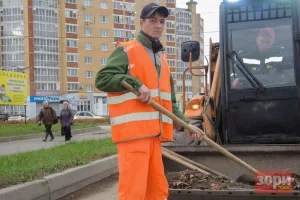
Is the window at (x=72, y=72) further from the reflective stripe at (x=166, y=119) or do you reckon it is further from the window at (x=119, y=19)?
the reflective stripe at (x=166, y=119)

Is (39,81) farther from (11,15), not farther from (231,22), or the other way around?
(231,22)

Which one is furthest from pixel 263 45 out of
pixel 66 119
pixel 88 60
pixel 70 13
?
pixel 70 13

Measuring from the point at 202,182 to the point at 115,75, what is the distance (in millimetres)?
1532

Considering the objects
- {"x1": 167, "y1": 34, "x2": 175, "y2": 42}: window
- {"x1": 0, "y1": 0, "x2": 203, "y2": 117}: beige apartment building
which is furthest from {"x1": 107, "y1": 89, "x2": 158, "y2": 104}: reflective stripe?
{"x1": 167, "y1": 34, "x2": 175, "y2": 42}: window

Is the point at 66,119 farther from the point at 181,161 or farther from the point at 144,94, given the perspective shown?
the point at 144,94

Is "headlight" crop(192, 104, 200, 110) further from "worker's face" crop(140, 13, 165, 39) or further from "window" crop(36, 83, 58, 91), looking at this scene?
"window" crop(36, 83, 58, 91)

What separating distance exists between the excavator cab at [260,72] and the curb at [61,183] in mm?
2299

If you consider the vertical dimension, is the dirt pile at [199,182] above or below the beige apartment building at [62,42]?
below

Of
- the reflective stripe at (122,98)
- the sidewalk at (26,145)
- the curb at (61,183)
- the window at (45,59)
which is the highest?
the window at (45,59)

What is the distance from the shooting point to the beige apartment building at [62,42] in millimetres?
70438

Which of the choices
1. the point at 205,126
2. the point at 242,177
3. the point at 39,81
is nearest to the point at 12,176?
the point at 205,126

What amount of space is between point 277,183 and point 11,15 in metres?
72.1

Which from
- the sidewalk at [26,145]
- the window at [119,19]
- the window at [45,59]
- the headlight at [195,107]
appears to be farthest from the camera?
the window at [119,19]

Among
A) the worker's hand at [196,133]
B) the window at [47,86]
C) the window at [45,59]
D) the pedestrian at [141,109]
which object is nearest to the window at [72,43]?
the window at [45,59]
